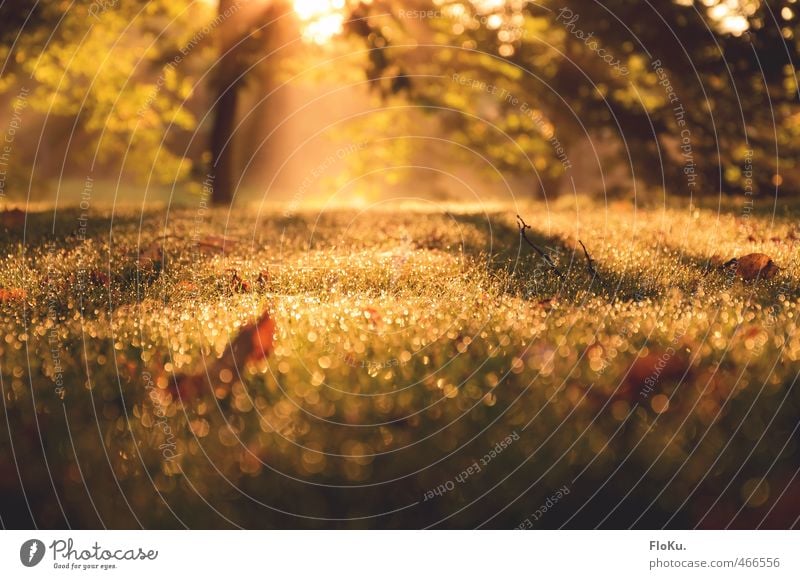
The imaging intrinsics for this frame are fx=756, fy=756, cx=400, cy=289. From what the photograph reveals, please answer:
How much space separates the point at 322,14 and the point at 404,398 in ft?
26.9

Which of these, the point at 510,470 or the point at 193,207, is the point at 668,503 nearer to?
the point at 510,470

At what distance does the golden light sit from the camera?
9562mm

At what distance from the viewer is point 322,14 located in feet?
34.0

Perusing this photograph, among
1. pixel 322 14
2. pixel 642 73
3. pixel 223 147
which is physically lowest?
pixel 642 73

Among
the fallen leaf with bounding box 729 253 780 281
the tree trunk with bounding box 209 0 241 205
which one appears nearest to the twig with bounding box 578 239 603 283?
the fallen leaf with bounding box 729 253 780 281

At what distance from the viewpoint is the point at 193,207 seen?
9.24 meters

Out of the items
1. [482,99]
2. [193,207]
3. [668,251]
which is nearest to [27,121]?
[482,99]

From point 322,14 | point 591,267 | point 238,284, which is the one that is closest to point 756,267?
point 591,267

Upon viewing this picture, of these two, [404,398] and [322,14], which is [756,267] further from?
[322,14]

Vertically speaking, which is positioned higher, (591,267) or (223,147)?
(223,147)

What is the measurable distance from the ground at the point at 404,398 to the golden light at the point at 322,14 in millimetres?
5787

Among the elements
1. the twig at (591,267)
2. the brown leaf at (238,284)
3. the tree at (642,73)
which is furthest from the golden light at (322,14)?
the twig at (591,267)

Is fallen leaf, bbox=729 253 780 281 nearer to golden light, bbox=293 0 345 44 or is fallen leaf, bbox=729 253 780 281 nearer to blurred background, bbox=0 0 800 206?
blurred background, bbox=0 0 800 206

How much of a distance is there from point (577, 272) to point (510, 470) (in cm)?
201
